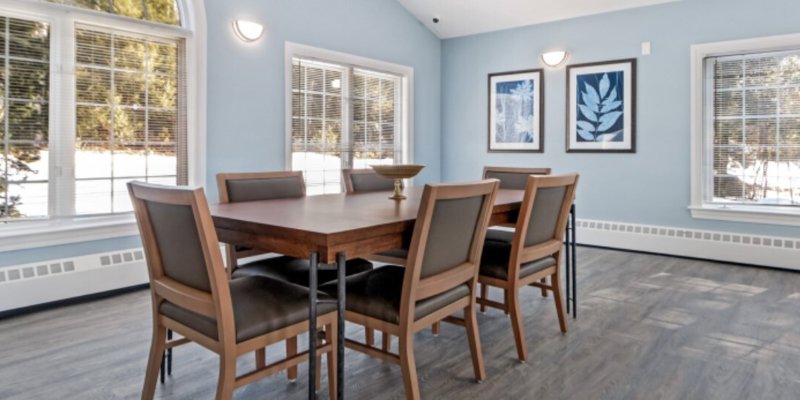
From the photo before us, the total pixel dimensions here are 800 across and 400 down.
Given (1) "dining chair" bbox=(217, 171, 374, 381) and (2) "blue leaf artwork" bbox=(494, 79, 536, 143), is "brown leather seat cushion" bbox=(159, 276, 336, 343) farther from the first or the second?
(2) "blue leaf artwork" bbox=(494, 79, 536, 143)

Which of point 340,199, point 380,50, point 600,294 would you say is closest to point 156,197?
point 340,199

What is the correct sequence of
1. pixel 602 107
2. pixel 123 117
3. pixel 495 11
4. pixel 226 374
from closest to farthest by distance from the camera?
pixel 226 374, pixel 123 117, pixel 602 107, pixel 495 11

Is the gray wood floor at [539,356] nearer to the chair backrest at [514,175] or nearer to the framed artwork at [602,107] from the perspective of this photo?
the chair backrest at [514,175]

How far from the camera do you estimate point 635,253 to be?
517cm

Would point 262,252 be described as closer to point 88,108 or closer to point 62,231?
point 62,231

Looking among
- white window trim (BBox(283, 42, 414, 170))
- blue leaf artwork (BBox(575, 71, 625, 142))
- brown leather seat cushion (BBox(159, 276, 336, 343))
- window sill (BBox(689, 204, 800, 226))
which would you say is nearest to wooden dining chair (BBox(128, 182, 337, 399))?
brown leather seat cushion (BBox(159, 276, 336, 343))

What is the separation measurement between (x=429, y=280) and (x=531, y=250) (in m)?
0.82

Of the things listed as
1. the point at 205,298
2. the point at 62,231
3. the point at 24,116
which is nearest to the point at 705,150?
the point at 205,298

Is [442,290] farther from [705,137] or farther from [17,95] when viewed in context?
[705,137]

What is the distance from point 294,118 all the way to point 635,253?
3.53 meters

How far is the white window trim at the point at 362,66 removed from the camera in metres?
4.66

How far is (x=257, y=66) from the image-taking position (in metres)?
4.42

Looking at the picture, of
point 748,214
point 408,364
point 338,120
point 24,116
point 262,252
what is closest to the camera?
point 408,364

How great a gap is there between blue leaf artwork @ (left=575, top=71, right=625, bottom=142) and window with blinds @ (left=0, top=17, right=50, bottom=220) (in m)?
4.67
